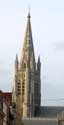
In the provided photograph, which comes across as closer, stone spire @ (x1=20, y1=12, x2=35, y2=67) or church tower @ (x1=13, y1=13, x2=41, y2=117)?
church tower @ (x1=13, y1=13, x2=41, y2=117)

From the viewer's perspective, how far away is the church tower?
17900 cm

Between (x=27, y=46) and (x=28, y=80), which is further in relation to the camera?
(x=27, y=46)

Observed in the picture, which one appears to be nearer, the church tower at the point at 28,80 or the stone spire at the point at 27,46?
the church tower at the point at 28,80

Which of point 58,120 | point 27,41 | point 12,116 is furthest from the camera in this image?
point 27,41

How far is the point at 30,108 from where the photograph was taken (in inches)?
7072

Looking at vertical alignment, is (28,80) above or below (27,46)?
below

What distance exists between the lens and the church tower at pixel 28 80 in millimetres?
179000

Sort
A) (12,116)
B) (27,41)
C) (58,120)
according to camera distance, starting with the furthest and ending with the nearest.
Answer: (27,41), (58,120), (12,116)

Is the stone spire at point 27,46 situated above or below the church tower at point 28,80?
above

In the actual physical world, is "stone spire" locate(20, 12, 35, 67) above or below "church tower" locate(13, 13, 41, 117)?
above

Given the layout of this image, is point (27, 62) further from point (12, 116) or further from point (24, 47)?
point (12, 116)

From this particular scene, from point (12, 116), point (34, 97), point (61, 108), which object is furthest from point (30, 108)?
point (12, 116)

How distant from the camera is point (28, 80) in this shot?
593 feet

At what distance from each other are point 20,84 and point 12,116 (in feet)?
331
